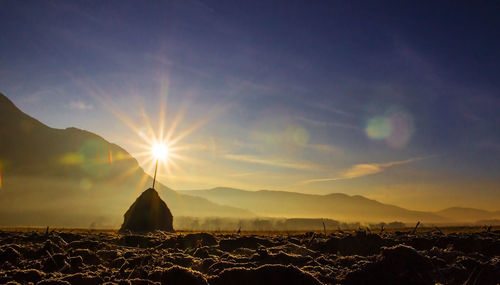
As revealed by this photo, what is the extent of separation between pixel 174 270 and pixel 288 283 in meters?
1.90

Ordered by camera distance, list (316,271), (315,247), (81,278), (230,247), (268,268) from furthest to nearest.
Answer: (230,247), (315,247), (316,271), (81,278), (268,268)

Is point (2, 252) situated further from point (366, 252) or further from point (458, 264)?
point (366, 252)

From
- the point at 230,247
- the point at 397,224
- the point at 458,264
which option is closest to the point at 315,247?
the point at 230,247

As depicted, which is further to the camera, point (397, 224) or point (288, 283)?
point (397, 224)

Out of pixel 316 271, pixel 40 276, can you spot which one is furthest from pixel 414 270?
pixel 40 276

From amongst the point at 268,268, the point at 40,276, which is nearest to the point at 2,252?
the point at 40,276

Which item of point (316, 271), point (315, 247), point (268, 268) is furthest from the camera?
point (315, 247)

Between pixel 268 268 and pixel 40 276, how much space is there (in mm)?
4552

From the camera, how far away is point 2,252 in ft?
30.7

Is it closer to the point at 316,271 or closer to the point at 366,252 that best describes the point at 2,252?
the point at 316,271

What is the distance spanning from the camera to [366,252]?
13523 millimetres

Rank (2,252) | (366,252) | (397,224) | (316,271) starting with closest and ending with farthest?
(316,271), (2,252), (366,252), (397,224)

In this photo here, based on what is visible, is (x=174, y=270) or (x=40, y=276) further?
(x=40, y=276)

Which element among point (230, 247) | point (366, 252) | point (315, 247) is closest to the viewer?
point (366, 252)
